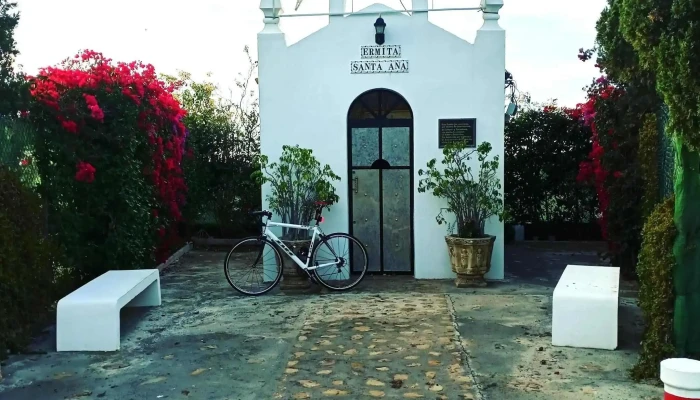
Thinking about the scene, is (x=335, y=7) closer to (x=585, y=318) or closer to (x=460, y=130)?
(x=460, y=130)

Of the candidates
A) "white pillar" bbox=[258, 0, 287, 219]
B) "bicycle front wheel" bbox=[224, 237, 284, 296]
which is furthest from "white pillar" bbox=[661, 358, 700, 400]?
"white pillar" bbox=[258, 0, 287, 219]

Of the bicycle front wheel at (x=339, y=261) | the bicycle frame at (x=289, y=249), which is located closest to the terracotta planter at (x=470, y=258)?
the bicycle front wheel at (x=339, y=261)

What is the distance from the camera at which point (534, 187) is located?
12.8 meters

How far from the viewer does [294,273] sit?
8.44 metres

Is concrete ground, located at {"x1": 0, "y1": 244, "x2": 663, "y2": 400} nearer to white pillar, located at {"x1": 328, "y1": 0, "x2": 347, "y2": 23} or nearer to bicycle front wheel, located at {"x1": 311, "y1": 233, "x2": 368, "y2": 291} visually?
bicycle front wheel, located at {"x1": 311, "y1": 233, "x2": 368, "y2": 291}

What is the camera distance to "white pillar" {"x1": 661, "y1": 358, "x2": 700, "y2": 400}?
306 cm

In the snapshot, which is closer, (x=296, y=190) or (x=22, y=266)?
(x=22, y=266)

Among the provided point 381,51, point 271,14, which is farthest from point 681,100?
point 271,14

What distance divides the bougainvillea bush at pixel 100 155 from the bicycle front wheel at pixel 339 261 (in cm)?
218

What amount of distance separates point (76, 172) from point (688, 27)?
6.11 m

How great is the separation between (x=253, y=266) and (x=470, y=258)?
2.60 meters

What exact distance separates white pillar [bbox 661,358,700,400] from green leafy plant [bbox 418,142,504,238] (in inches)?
214

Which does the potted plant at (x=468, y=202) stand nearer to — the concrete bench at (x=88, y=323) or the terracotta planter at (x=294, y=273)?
the terracotta planter at (x=294, y=273)

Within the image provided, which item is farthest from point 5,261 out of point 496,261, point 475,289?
point 496,261
